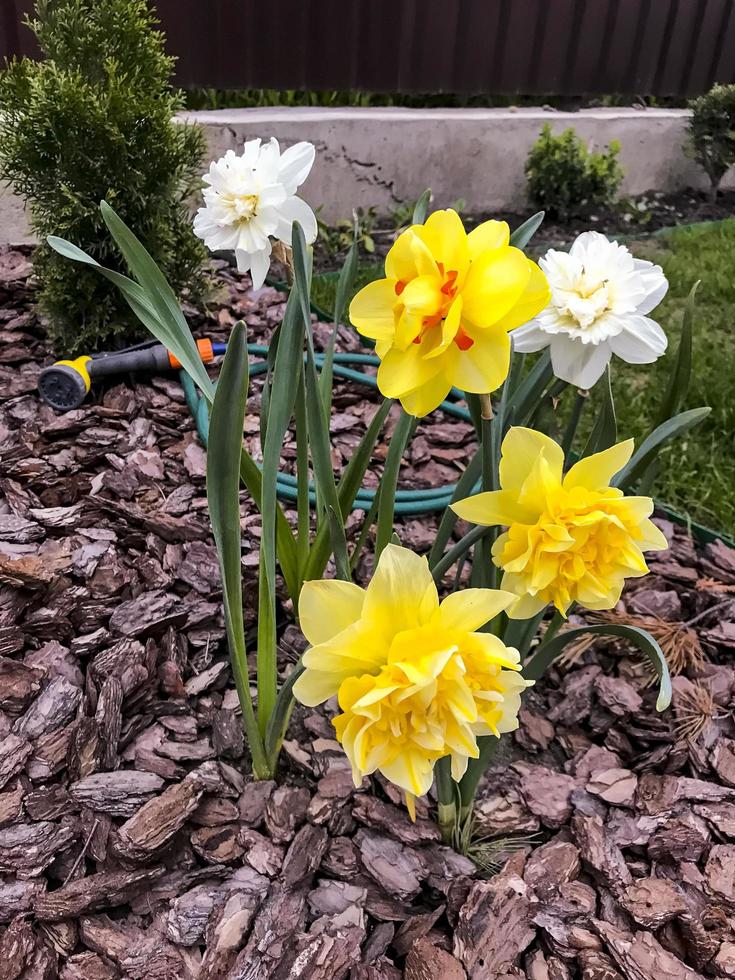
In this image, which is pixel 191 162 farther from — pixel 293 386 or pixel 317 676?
pixel 317 676

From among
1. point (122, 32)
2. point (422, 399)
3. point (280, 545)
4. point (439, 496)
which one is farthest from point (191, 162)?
point (422, 399)

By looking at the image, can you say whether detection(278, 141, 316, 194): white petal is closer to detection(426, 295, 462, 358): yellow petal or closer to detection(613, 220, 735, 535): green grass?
detection(426, 295, 462, 358): yellow petal

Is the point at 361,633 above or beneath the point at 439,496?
above

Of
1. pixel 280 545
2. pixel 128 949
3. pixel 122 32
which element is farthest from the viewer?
pixel 122 32

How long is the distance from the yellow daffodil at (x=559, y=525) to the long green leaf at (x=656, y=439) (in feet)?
0.59

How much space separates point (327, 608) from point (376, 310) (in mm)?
281

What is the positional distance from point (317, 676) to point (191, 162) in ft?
5.98

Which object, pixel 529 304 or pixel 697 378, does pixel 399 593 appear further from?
pixel 697 378

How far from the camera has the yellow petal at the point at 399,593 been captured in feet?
2.24

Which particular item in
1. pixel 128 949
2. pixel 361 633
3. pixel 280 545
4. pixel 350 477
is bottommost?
pixel 128 949

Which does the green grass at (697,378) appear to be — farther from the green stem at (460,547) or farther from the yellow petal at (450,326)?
the yellow petal at (450,326)

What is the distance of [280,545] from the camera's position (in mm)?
1229

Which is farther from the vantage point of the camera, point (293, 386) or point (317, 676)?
point (293, 386)

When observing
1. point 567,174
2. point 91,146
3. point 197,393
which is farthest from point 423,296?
point 567,174
